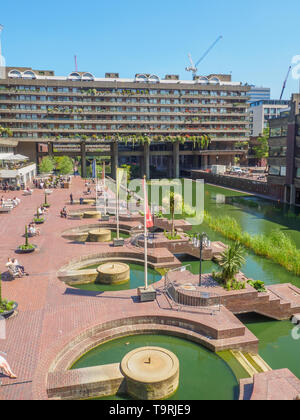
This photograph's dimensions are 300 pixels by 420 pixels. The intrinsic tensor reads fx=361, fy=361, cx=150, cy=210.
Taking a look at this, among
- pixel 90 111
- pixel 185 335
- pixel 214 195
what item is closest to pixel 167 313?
pixel 185 335

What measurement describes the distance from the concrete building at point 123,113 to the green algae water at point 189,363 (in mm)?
72933

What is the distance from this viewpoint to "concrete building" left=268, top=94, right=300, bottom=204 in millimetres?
47688

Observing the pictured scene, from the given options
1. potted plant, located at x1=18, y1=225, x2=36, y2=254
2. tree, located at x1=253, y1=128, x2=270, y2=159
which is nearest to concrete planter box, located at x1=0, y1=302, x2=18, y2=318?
potted plant, located at x1=18, y1=225, x2=36, y2=254

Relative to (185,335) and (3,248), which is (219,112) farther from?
(185,335)

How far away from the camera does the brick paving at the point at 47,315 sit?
36.7ft

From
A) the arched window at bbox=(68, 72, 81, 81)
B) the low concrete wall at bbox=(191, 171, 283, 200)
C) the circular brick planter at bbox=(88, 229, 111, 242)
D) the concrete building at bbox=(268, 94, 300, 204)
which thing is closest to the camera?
the circular brick planter at bbox=(88, 229, 111, 242)

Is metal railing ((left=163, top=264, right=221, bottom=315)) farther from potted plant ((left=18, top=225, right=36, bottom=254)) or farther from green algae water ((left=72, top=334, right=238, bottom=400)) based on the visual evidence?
potted plant ((left=18, top=225, right=36, bottom=254))

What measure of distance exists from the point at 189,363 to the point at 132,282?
837 centimetres

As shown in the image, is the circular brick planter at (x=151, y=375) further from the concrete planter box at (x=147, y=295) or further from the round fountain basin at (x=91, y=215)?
the round fountain basin at (x=91, y=215)

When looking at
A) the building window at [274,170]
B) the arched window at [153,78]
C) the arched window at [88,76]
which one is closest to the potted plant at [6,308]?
the building window at [274,170]

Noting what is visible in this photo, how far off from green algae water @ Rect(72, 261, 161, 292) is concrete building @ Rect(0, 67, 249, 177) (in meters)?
64.0

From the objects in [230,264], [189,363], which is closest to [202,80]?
[230,264]

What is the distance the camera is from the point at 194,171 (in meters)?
94.8
